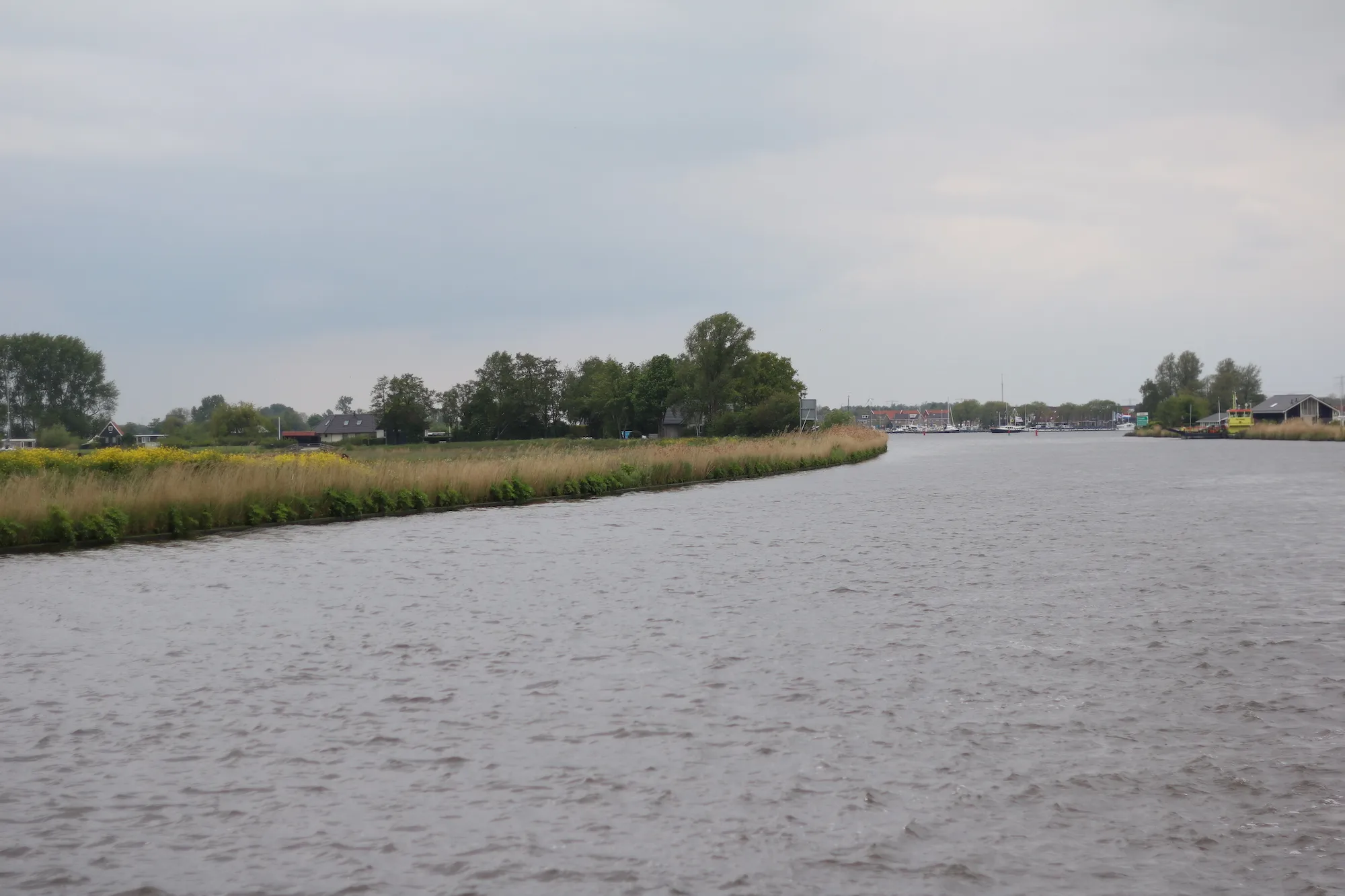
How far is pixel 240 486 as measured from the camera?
84.5 feet

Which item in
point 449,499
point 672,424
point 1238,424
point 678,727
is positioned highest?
point 672,424

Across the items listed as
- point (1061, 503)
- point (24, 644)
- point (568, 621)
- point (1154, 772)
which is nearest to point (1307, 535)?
point (1061, 503)

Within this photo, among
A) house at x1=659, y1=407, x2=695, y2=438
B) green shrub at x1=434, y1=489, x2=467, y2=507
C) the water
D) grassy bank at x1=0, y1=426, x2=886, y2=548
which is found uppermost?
house at x1=659, y1=407, x2=695, y2=438

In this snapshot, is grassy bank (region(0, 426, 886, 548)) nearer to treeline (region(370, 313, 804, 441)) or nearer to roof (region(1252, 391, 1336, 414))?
treeline (region(370, 313, 804, 441))

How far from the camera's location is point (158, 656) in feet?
34.7

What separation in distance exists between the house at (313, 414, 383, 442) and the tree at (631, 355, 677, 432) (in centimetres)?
6155

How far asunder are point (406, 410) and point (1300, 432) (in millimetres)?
Result: 111969

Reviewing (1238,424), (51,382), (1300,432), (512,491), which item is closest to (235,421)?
(51,382)

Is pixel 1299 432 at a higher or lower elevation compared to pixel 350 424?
lower

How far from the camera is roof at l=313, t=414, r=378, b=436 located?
19138cm

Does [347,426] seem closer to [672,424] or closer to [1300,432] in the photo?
[672,424]

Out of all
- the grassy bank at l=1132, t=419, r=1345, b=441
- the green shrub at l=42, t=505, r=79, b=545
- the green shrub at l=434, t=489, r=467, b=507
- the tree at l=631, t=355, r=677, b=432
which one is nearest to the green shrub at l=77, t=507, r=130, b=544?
the green shrub at l=42, t=505, r=79, b=545

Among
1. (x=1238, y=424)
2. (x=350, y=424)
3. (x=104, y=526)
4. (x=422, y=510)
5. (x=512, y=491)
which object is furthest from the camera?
(x=350, y=424)

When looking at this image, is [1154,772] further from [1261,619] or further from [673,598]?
[673,598]
